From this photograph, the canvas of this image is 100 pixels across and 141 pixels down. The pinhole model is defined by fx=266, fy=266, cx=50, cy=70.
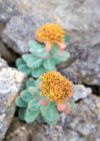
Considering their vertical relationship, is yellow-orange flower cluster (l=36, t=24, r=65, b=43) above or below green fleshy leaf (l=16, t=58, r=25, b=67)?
above

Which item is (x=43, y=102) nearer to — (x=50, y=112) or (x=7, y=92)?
(x=50, y=112)

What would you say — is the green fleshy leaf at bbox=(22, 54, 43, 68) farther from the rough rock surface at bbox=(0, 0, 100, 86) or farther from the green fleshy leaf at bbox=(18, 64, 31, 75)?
the rough rock surface at bbox=(0, 0, 100, 86)

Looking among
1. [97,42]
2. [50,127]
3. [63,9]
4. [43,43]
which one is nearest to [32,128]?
[50,127]

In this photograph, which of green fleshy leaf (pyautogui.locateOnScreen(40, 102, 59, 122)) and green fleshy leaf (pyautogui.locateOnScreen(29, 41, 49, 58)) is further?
green fleshy leaf (pyautogui.locateOnScreen(29, 41, 49, 58))

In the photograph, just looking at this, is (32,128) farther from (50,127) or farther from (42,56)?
(42,56)

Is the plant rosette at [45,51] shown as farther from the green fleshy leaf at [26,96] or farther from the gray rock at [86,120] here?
the gray rock at [86,120]

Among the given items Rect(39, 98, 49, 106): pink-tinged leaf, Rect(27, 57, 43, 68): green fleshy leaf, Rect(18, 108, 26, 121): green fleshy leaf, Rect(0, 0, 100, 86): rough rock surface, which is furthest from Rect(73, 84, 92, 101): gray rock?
Rect(39, 98, 49, 106): pink-tinged leaf

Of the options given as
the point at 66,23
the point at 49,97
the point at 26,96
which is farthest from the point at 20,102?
the point at 66,23
